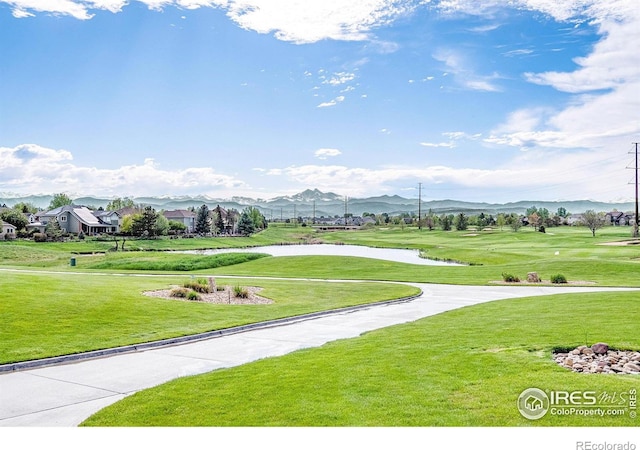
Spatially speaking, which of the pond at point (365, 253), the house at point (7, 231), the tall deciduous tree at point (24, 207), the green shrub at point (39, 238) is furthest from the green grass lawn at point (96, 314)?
the tall deciduous tree at point (24, 207)

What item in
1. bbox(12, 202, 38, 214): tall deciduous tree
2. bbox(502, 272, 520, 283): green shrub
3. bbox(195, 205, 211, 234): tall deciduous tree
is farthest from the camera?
bbox(195, 205, 211, 234): tall deciduous tree

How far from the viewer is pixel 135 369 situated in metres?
12.5

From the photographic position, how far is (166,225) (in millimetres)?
108125

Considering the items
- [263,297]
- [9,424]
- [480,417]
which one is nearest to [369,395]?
[480,417]

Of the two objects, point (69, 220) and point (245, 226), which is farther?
point (245, 226)

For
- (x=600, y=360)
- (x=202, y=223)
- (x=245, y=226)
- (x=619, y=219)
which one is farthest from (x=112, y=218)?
(x=619, y=219)

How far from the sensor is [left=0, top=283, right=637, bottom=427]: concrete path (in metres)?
9.52

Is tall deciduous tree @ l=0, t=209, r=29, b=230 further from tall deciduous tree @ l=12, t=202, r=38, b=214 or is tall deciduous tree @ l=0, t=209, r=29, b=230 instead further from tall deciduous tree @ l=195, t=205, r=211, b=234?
tall deciduous tree @ l=195, t=205, r=211, b=234

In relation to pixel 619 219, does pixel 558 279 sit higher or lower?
lower

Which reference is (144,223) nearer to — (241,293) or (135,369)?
(241,293)

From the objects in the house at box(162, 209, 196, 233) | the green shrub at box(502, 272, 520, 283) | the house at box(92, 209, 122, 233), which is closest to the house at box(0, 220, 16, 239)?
the house at box(92, 209, 122, 233)

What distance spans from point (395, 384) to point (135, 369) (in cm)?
645

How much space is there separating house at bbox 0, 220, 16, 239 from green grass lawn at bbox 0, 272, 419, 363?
7074 cm
